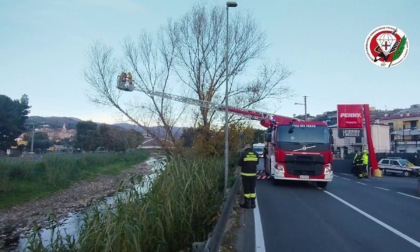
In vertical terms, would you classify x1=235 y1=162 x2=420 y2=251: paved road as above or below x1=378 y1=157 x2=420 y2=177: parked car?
below

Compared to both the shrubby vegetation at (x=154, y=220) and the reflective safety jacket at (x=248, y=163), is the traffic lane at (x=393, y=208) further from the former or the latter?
the shrubby vegetation at (x=154, y=220)

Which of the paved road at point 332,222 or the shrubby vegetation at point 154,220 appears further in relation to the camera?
the paved road at point 332,222

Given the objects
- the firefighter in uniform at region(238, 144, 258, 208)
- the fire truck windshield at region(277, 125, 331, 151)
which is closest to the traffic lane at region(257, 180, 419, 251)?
the firefighter in uniform at region(238, 144, 258, 208)

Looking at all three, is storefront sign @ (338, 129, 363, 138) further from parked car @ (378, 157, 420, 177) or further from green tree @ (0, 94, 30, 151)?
green tree @ (0, 94, 30, 151)

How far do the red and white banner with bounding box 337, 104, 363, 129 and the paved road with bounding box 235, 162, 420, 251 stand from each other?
43.2 ft

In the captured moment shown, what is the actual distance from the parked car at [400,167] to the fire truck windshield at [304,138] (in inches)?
770

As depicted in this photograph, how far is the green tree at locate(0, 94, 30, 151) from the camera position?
150ft

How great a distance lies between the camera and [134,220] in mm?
5777

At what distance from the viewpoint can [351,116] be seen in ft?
86.4

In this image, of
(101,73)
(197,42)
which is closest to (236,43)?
(197,42)

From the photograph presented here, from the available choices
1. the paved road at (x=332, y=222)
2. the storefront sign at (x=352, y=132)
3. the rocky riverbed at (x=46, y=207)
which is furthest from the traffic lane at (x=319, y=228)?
the storefront sign at (x=352, y=132)

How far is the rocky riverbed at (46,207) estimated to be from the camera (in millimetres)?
13836

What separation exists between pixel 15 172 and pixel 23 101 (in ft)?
110

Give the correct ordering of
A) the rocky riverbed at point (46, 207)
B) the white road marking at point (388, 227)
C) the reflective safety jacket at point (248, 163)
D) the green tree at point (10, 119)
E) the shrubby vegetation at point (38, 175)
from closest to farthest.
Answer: the white road marking at point (388, 227) < the reflective safety jacket at point (248, 163) < the rocky riverbed at point (46, 207) < the shrubby vegetation at point (38, 175) < the green tree at point (10, 119)
